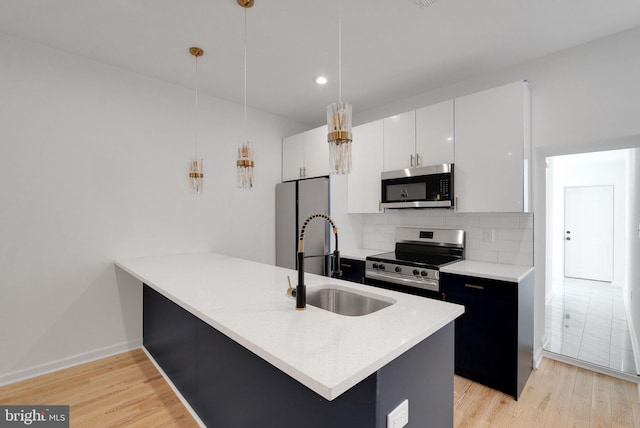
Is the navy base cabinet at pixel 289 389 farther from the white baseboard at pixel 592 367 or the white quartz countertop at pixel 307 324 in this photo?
the white baseboard at pixel 592 367

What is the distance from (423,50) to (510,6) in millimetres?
650

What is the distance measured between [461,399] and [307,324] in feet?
5.48

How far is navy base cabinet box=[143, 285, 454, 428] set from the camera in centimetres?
101

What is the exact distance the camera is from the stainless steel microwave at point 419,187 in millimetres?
2729

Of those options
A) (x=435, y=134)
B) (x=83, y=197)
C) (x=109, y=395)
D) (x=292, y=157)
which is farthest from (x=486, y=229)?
(x=83, y=197)

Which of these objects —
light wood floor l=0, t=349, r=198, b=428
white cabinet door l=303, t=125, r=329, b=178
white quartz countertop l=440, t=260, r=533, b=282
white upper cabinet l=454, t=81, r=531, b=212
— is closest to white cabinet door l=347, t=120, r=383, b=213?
white cabinet door l=303, t=125, r=329, b=178

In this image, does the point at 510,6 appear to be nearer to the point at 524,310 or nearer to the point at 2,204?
the point at 524,310

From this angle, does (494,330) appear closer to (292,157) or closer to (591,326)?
(591,326)

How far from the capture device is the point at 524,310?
7.34 ft

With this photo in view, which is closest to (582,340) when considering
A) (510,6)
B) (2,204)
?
(510,6)

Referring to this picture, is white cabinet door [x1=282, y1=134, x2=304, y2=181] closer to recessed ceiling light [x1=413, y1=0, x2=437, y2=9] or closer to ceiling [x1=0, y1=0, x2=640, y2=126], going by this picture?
ceiling [x1=0, y1=0, x2=640, y2=126]

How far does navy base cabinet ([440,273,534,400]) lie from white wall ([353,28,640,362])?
0.57m

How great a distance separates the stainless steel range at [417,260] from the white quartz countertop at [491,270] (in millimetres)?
106

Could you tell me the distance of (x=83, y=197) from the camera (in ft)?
8.51
